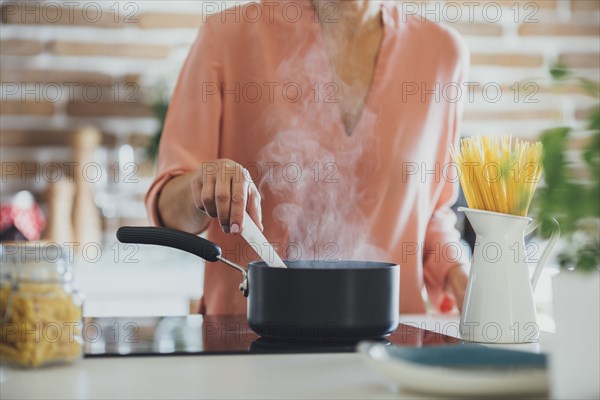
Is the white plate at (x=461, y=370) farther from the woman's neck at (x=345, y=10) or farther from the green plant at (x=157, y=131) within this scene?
the green plant at (x=157, y=131)

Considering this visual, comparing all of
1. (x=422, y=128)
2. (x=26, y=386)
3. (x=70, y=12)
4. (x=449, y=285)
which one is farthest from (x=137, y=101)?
(x=26, y=386)

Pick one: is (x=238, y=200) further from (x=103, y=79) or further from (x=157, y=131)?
(x=103, y=79)

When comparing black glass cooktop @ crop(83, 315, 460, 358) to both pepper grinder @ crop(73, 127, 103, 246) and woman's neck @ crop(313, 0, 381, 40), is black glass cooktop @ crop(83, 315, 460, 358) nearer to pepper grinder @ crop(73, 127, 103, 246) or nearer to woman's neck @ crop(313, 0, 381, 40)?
woman's neck @ crop(313, 0, 381, 40)

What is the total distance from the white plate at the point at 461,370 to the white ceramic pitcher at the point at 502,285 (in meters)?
0.31

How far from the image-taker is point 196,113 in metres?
1.44

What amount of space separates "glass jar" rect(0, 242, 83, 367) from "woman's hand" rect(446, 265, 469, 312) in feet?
2.32

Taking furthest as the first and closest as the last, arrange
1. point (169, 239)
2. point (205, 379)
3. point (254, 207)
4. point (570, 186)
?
point (254, 207), point (169, 239), point (205, 379), point (570, 186)

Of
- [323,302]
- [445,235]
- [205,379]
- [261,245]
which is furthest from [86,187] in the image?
[205,379]

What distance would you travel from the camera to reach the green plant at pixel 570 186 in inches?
24.2

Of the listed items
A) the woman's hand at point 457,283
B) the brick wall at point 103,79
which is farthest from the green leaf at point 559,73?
the brick wall at point 103,79

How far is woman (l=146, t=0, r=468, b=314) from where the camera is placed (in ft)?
4.67

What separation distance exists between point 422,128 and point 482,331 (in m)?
0.57

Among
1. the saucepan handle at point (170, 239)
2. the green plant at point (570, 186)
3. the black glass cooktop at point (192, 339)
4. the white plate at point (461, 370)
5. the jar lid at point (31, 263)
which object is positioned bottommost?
the black glass cooktop at point (192, 339)

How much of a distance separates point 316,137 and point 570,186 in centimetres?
85
